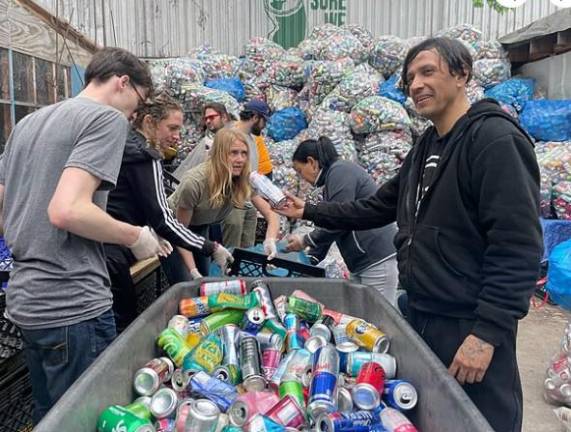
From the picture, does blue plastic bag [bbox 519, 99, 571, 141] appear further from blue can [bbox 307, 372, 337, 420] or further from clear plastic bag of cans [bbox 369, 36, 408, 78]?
blue can [bbox 307, 372, 337, 420]

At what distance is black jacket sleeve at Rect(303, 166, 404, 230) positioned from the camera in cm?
236

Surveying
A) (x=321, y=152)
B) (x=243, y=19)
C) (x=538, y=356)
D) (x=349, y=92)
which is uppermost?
(x=243, y=19)

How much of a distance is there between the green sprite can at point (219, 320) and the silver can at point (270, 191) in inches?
28.2

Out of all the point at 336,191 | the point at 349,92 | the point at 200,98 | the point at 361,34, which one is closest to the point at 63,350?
the point at 336,191

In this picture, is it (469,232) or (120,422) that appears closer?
(120,422)

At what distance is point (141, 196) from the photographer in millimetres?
2174

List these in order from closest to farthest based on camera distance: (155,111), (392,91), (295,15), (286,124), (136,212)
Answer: (136,212), (155,111), (392,91), (286,124), (295,15)

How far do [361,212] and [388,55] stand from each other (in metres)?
4.96

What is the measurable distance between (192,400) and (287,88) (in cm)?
610

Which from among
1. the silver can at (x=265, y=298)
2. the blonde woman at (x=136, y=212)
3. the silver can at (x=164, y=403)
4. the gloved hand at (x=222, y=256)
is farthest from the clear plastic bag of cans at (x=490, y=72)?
the silver can at (x=164, y=403)

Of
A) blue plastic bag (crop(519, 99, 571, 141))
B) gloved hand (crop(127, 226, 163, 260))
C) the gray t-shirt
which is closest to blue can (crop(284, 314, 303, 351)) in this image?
gloved hand (crop(127, 226, 163, 260))

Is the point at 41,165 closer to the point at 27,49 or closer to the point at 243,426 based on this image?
the point at 243,426

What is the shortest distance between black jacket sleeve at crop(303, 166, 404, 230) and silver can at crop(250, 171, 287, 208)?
0.44 feet

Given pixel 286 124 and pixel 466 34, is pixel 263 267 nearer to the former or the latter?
pixel 286 124
